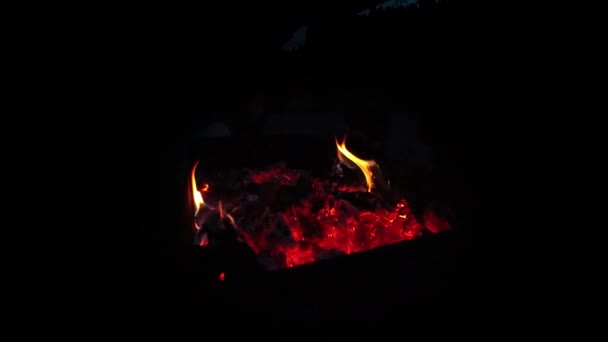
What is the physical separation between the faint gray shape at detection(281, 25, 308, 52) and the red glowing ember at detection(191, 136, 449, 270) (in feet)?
3.85

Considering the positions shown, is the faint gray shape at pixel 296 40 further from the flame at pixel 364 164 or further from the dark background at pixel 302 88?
the flame at pixel 364 164

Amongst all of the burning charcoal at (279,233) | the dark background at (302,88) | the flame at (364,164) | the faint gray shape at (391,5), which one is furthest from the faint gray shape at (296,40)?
the burning charcoal at (279,233)

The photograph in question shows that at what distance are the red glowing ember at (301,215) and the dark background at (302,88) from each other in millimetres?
283

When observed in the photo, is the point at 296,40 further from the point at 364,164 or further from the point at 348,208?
the point at 348,208

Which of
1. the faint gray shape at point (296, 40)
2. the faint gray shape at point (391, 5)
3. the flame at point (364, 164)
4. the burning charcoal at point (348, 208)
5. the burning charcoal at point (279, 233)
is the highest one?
the faint gray shape at point (391, 5)

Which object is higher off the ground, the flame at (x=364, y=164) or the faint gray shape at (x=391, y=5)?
the faint gray shape at (x=391, y=5)

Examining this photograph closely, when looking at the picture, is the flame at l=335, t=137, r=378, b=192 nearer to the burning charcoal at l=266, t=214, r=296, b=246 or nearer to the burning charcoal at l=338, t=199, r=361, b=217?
the burning charcoal at l=338, t=199, r=361, b=217

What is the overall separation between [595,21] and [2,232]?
12.0ft

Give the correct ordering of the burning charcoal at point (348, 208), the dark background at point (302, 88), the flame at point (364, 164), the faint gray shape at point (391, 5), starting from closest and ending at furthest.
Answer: the dark background at point (302, 88) < the faint gray shape at point (391, 5) < the burning charcoal at point (348, 208) < the flame at point (364, 164)

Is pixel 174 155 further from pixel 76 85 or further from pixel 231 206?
pixel 76 85

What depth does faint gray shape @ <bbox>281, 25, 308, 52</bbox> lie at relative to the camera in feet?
8.20

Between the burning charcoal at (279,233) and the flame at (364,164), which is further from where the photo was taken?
the flame at (364,164)

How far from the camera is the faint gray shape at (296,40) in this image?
2.50 metres

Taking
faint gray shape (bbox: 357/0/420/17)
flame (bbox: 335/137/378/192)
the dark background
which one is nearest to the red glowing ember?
flame (bbox: 335/137/378/192)
